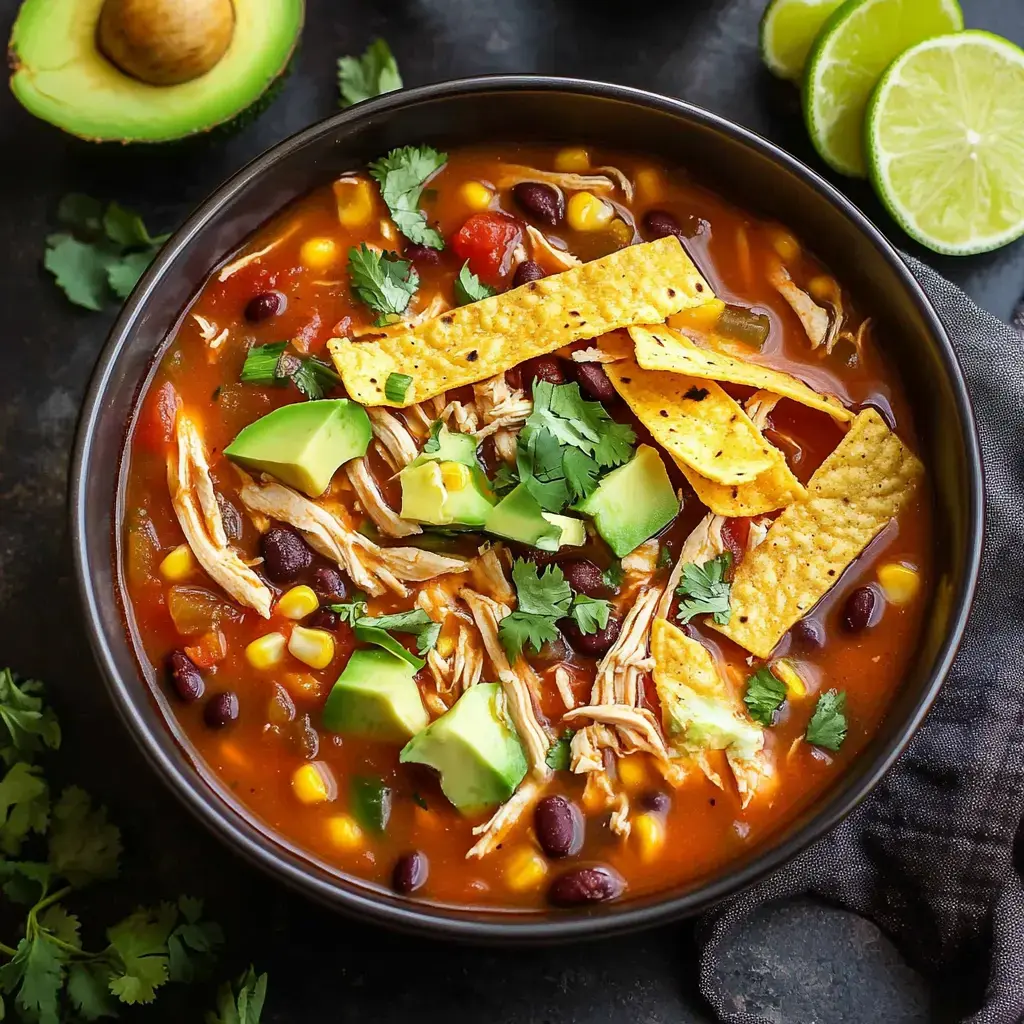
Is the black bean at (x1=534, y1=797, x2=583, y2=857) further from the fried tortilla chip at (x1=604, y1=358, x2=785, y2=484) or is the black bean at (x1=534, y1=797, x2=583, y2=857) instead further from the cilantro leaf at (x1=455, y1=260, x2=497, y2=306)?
the cilantro leaf at (x1=455, y1=260, x2=497, y2=306)

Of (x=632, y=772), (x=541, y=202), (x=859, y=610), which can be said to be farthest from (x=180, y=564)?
(x=859, y=610)

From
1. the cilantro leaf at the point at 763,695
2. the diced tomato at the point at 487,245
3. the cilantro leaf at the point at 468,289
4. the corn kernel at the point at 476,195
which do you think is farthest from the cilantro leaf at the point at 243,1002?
the corn kernel at the point at 476,195

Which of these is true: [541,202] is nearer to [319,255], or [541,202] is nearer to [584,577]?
[319,255]

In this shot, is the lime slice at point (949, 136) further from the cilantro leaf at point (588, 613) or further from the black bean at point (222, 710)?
the black bean at point (222, 710)

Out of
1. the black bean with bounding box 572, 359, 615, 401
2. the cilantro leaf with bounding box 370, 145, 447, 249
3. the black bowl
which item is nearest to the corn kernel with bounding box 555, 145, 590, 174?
the black bowl

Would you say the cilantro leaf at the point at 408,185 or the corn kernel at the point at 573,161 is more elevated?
the corn kernel at the point at 573,161

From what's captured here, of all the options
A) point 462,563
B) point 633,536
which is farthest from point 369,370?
point 633,536

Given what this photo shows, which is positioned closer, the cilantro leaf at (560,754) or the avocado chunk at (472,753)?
the avocado chunk at (472,753)
